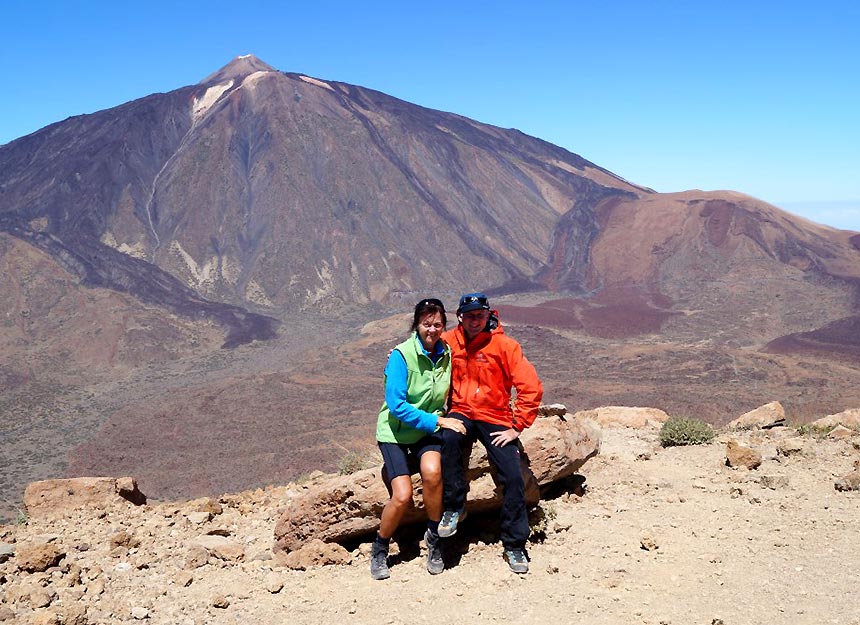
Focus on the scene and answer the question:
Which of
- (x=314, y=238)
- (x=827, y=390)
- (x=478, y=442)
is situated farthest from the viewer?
(x=314, y=238)

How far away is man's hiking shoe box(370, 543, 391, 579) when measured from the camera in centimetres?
393

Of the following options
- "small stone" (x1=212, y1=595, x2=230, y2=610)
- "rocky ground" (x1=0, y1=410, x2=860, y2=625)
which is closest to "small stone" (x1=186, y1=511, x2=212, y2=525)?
"rocky ground" (x1=0, y1=410, x2=860, y2=625)

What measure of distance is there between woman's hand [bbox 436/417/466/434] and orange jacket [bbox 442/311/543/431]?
0.15 m

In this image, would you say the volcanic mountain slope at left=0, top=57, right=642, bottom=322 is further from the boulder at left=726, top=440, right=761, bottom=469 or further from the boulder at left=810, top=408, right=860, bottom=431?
the boulder at left=726, top=440, right=761, bottom=469

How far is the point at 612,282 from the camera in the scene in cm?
4153

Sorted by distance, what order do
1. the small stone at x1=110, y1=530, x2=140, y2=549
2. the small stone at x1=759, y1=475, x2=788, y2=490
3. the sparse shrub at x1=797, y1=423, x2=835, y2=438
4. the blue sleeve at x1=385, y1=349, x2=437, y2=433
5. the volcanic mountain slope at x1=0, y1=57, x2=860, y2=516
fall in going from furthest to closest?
1. the volcanic mountain slope at x1=0, y1=57, x2=860, y2=516
2. the sparse shrub at x1=797, y1=423, x2=835, y2=438
3. the small stone at x1=759, y1=475, x2=788, y2=490
4. the small stone at x1=110, y1=530, x2=140, y2=549
5. the blue sleeve at x1=385, y1=349, x2=437, y2=433

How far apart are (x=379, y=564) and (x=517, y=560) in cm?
77

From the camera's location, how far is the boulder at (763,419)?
7554 mm

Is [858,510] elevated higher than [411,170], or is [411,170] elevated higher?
[411,170]

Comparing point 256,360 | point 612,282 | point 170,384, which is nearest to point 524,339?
point 256,360

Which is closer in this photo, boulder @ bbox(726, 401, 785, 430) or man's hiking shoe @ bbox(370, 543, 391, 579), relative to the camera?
man's hiking shoe @ bbox(370, 543, 391, 579)

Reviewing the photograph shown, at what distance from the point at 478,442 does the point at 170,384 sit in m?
20.8

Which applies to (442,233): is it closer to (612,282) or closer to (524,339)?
(612,282)

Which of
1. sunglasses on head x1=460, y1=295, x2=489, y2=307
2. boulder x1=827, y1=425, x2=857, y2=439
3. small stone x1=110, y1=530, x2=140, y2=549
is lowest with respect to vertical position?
small stone x1=110, y1=530, x2=140, y2=549
